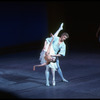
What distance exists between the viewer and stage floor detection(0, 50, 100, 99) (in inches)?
355

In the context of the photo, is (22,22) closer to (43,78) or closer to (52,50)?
(43,78)

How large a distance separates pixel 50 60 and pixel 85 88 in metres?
1.35

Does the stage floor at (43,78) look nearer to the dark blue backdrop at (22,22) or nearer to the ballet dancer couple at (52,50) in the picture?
the ballet dancer couple at (52,50)

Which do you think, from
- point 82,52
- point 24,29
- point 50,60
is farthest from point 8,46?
point 50,60

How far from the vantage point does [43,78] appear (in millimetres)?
11055

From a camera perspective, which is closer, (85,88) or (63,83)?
(85,88)

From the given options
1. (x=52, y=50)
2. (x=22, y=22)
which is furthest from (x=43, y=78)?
(x=22, y=22)

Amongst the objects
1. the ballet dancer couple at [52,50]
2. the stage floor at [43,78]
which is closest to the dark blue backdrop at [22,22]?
the stage floor at [43,78]

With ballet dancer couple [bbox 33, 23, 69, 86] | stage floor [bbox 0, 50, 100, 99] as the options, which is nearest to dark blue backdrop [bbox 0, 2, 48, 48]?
stage floor [bbox 0, 50, 100, 99]

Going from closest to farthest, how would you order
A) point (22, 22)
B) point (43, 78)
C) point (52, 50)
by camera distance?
point (52, 50)
point (43, 78)
point (22, 22)

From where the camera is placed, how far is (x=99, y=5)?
2592 centimetres

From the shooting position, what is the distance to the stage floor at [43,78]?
901 centimetres

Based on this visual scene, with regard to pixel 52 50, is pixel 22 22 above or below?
above

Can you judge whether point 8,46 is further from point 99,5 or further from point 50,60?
point 99,5
